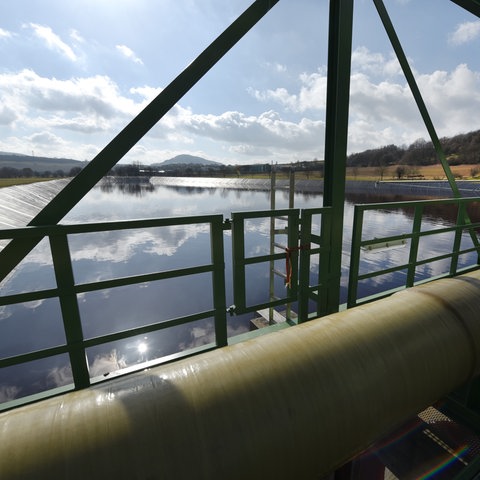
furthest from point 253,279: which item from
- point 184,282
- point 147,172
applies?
point 147,172

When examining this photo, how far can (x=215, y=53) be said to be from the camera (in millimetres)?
2752

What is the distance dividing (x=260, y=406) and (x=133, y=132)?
2409 millimetres

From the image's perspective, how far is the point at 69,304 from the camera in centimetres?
225

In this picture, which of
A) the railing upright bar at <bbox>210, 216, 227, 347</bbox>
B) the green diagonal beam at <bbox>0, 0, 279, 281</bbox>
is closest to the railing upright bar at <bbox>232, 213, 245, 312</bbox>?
the railing upright bar at <bbox>210, 216, 227, 347</bbox>

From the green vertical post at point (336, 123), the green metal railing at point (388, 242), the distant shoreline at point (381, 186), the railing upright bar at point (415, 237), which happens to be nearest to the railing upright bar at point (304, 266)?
the green vertical post at point (336, 123)

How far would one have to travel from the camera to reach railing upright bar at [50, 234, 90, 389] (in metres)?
2.18

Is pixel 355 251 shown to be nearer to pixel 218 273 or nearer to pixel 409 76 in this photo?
pixel 218 273

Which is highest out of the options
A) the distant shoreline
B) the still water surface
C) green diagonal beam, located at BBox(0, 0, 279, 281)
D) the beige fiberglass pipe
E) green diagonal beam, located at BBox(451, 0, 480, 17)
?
green diagonal beam, located at BBox(451, 0, 480, 17)

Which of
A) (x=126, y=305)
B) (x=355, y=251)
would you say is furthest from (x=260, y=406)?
(x=126, y=305)

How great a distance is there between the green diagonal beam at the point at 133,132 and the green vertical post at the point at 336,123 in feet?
2.86

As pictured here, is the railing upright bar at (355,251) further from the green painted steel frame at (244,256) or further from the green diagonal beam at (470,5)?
the green diagonal beam at (470,5)

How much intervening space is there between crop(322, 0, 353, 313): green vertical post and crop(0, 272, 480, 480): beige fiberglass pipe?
123cm

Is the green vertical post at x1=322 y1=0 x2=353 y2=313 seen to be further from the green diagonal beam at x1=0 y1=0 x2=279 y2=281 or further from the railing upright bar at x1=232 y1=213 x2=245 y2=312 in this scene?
the railing upright bar at x1=232 y1=213 x2=245 y2=312

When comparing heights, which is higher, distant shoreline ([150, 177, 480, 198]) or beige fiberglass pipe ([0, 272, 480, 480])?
beige fiberglass pipe ([0, 272, 480, 480])
